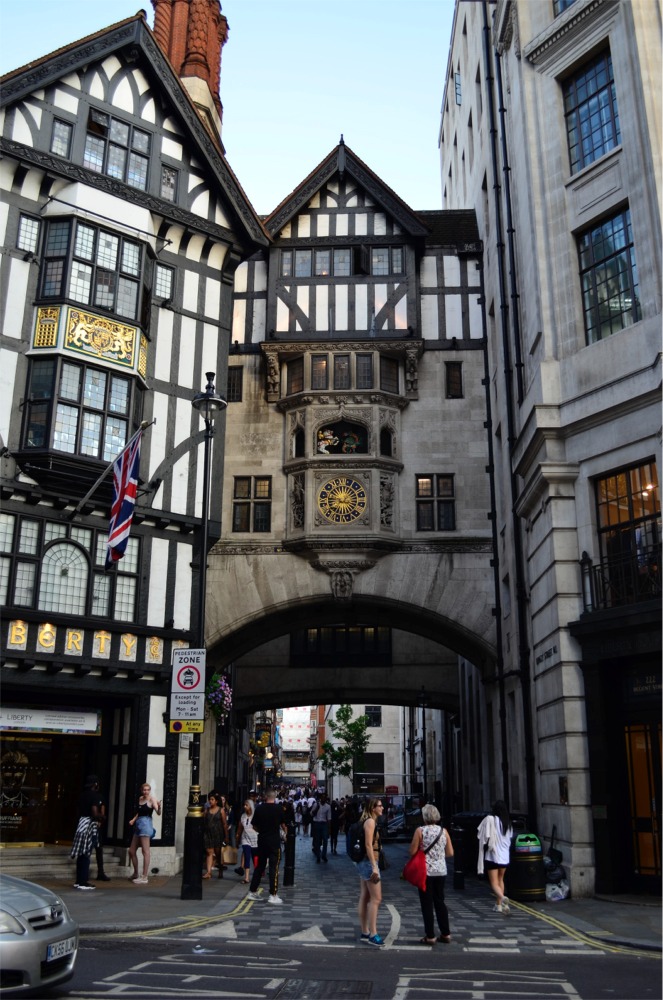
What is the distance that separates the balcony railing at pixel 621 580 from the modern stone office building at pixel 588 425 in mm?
34

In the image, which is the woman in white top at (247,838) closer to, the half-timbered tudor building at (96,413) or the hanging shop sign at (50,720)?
the half-timbered tudor building at (96,413)

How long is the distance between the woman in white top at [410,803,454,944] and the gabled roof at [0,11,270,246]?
18335 millimetres

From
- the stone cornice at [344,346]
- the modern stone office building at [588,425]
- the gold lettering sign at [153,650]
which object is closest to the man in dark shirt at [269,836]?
the modern stone office building at [588,425]

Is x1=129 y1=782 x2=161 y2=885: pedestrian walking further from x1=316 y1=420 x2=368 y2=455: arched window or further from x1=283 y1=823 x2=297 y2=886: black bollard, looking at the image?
x1=316 y1=420 x2=368 y2=455: arched window

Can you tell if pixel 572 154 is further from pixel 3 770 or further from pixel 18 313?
pixel 3 770

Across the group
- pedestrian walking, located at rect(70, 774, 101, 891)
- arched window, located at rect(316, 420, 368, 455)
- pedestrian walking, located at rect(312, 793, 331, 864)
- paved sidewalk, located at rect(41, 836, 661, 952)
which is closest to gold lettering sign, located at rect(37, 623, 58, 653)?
pedestrian walking, located at rect(70, 774, 101, 891)

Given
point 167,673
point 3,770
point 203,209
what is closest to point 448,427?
point 203,209

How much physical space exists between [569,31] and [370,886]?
17.3 metres

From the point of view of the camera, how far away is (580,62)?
739 inches

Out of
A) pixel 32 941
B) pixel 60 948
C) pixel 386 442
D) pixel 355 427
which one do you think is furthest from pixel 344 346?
pixel 32 941

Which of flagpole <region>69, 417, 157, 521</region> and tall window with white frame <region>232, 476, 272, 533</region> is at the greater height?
tall window with white frame <region>232, 476, 272, 533</region>

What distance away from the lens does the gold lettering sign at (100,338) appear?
68.8 ft

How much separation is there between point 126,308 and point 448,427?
10425 millimetres

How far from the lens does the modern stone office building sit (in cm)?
1543
